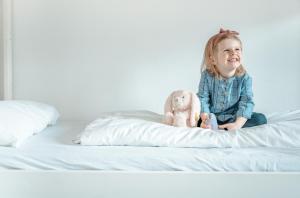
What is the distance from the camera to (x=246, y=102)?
4.83ft

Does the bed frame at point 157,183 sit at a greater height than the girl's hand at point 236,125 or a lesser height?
lesser

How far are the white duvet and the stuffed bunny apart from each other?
110 mm

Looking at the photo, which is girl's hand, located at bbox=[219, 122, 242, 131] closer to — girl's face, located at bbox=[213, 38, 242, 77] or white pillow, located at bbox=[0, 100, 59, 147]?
girl's face, located at bbox=[213, 38, 242, 77]

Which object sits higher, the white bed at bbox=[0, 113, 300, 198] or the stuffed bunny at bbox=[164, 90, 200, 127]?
the stuffed bunny at bbox=[164, 90, 200, 127]

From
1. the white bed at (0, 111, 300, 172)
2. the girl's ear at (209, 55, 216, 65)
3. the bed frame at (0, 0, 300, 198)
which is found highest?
the girl's ear at (209, 55, 216, 65)

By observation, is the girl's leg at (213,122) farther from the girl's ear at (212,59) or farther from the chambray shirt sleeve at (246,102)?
the girl's ear at (212,59)

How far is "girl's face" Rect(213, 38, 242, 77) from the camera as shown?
1.46 metres

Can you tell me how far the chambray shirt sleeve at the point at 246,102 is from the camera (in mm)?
1442

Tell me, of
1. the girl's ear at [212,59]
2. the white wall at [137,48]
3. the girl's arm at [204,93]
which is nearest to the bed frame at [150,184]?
the girl's arm at [204,93]

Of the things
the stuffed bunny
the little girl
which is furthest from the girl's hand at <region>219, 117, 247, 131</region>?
the stuffed bunny

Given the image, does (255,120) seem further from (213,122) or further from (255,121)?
(213,122)

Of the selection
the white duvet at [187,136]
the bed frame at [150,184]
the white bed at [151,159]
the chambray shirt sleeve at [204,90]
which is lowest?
the bed frame at [150,184]

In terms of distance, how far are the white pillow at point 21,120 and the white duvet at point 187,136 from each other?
179mm

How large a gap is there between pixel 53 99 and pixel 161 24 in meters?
0.70
